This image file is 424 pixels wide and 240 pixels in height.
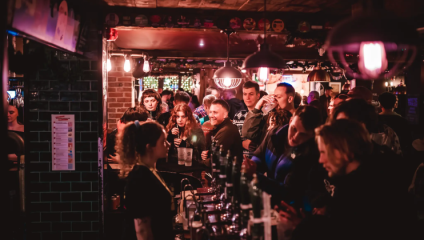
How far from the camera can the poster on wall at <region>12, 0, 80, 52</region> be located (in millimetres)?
2146

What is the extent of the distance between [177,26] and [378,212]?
3481mm

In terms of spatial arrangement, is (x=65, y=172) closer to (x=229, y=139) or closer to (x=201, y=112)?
(x=229, y=139)

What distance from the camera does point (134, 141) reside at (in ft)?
8.03

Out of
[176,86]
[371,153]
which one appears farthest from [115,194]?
[176,86]

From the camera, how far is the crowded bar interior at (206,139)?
1.90 meters

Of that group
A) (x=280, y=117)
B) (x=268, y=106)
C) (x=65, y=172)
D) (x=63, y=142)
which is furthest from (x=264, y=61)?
(x=65, y=172)

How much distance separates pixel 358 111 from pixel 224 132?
2275 mm

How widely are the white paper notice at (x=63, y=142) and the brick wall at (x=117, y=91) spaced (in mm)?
4219

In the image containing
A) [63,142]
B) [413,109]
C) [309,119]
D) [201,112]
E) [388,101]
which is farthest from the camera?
[413,109]

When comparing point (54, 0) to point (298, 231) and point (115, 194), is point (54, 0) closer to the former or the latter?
point (298, 231)

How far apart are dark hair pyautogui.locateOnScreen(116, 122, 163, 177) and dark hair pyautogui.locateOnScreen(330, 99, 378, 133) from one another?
1411 mm

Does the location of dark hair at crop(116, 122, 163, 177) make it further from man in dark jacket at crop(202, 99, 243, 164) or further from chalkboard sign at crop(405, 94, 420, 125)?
chalkboard sign at crop(405, 94, 420, 125)

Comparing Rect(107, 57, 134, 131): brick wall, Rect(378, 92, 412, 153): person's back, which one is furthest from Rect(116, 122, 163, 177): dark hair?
Rect(107, 57, 134, 131): brick wall

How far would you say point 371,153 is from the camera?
2.01m
